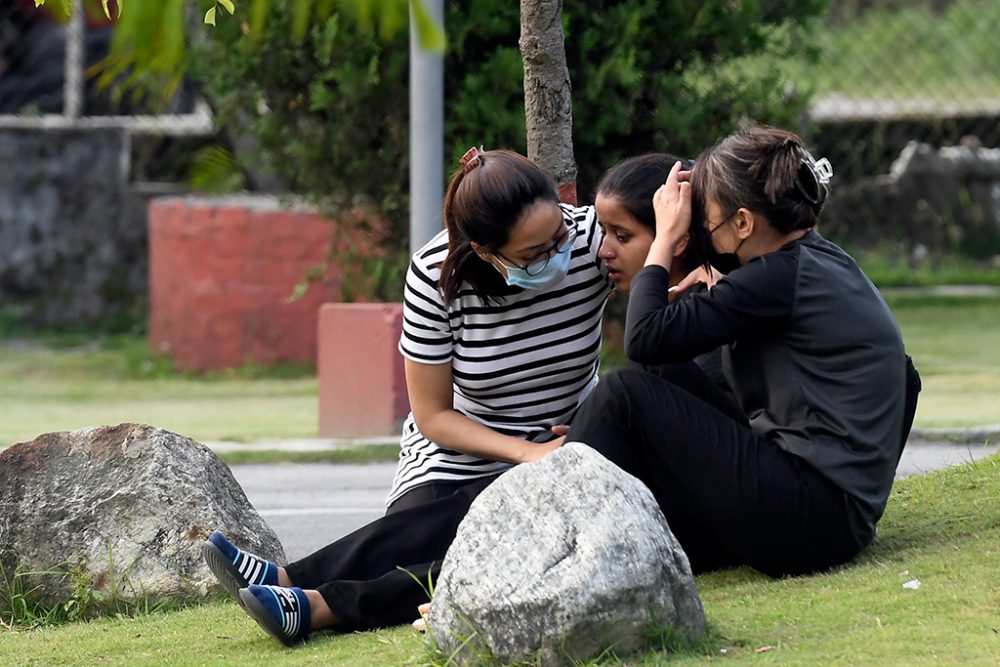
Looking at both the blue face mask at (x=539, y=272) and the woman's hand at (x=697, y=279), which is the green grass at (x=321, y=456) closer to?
the woman's hand at (x=697, y=279)

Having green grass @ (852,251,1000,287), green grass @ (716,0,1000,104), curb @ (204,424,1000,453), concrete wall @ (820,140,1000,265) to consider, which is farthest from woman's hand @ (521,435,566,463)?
green grass @ (716,0,1000,104)

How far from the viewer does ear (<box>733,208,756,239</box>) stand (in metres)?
3.39

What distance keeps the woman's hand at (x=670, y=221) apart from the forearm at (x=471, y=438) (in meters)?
0.54

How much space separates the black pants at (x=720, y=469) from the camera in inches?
130

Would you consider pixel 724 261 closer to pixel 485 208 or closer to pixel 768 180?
pixel 768 180

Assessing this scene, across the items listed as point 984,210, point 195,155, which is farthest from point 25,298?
point 984,210

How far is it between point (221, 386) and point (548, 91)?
18.6ft

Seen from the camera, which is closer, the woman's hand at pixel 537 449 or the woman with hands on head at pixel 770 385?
the woman with hands on head at pixel 770 385

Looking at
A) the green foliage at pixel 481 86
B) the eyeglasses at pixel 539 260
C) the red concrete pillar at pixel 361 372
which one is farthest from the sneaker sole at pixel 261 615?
the green foliage at pixel 481 86

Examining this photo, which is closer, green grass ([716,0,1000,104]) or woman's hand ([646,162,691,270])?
woman's hand ([646,162,691,270])

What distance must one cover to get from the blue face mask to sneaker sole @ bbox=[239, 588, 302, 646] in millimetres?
912

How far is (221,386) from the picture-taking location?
9.72 m

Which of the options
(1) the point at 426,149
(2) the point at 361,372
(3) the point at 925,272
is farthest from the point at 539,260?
(3) the point at 925,272

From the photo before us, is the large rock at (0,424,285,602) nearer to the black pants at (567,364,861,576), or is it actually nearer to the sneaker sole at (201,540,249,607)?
the sneaker sole at (201,540,249,607)
